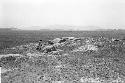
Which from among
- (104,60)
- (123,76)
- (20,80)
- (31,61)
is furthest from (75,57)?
(20,80)

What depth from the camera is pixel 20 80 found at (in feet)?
52.5

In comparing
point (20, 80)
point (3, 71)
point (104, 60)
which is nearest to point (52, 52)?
point (104, 60)

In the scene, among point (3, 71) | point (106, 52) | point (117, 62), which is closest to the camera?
point (3, 71)

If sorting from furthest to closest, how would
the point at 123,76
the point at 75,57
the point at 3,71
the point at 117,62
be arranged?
the point at 75,57, the point at 117,62, the point at 3,71, the point at 123,76

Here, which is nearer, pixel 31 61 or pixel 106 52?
pixel 31 61

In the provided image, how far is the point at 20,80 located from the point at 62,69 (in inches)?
171

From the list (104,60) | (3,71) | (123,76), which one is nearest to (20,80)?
(3,71)

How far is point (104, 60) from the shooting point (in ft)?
73.0

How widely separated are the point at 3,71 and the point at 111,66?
9.65m

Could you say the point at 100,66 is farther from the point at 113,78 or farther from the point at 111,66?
the point at 113,78

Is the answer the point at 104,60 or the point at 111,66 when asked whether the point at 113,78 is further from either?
the point at 104,60

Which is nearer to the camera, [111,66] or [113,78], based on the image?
[113,78]

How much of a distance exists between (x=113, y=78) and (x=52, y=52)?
12666 mm

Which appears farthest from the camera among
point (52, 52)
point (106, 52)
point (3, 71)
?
point (52, 52)
